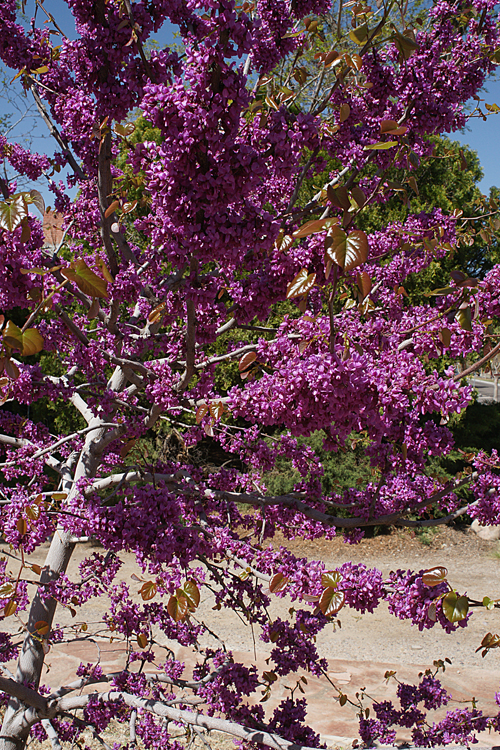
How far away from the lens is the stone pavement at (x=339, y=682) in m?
4.22

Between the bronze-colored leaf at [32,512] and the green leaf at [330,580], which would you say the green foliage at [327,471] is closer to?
the bronze-colored leaf at [32,512]

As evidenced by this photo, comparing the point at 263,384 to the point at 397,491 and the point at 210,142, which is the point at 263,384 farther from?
the point at 397,491

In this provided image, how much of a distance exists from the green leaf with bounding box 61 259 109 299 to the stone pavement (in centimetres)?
418

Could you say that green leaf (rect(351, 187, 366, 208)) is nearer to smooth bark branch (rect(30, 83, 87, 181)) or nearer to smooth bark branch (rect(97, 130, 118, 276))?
smooth bark branch (rect(97, 130, 118, 276))

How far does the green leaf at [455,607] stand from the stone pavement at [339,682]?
137 inches

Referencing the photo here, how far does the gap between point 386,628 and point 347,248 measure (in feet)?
20.7

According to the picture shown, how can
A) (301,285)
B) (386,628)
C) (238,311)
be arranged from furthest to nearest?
1. (386,628)
2. (238,311)
3. (301,285)

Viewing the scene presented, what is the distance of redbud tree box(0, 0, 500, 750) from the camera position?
120cm

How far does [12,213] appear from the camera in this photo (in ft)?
3.37

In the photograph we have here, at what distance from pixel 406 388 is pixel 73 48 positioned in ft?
5.17

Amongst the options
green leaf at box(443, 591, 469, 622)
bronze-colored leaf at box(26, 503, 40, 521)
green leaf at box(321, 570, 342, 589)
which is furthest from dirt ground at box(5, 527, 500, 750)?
green leaf at box(443, 591, 469, 622)

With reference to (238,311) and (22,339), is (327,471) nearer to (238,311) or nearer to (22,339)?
(238,311)

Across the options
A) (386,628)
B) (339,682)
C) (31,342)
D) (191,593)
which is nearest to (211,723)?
(191,593)

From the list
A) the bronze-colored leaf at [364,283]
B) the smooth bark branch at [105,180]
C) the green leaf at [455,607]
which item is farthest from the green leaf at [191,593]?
the smooth bark branch at [105,180]
